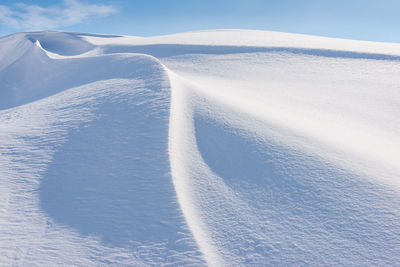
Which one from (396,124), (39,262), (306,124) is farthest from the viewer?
(396,124)

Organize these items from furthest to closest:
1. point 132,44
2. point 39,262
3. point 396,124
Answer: point 132,44, point 396,124, point 39,262

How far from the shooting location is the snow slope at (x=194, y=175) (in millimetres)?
3051

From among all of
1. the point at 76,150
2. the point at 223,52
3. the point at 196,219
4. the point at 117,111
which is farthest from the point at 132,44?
the point at 196,219

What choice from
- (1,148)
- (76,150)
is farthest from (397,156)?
(1,148)

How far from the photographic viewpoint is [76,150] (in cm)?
464

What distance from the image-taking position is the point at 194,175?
396cm

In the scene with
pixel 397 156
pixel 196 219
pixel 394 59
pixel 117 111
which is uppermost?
pixel 394 59

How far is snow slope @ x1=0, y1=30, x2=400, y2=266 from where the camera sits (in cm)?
305

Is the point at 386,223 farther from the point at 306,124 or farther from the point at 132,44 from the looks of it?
the point at 132,44

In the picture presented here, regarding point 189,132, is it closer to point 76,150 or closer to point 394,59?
point 76,150

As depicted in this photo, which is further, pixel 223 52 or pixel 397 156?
pixel 223 52

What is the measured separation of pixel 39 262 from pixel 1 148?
275cm

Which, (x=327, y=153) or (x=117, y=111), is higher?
(x=117, y=111)

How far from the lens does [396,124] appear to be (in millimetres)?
5996
